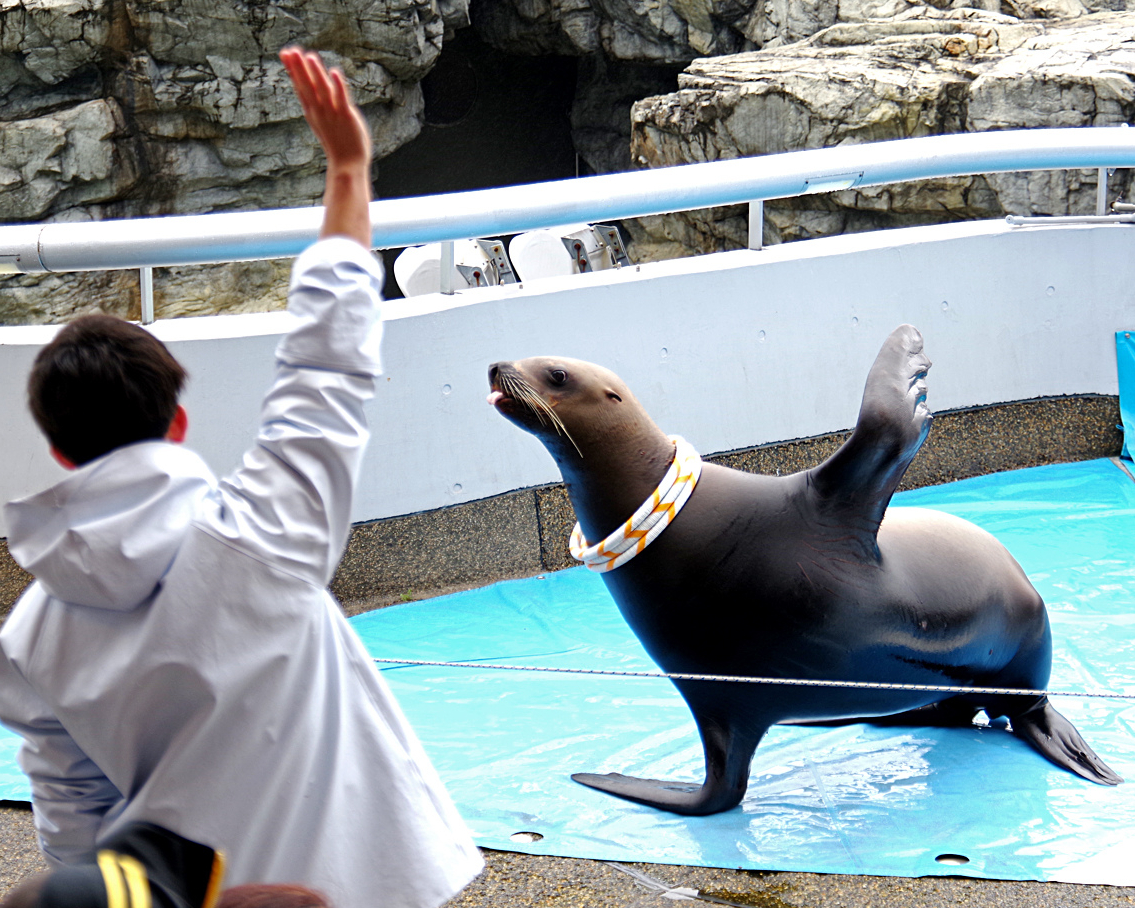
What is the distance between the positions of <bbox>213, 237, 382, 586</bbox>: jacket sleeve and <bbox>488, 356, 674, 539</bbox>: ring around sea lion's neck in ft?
3.64

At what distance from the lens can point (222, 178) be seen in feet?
59.6

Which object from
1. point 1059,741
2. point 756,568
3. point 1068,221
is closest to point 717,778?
point 756,568

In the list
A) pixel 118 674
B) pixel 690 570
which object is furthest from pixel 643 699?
pixel 118 674

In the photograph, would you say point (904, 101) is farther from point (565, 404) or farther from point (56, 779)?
point (56, 779)

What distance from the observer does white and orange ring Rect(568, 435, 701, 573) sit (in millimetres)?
2277

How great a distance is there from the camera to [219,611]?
1151 mm

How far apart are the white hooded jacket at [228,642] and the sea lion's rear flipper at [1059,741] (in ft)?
5.95

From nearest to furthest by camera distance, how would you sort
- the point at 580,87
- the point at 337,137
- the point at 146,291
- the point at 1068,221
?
1. the point at 337,137
2. the point at 146,291
3. the point at 1068,221
4. the point at 580,87

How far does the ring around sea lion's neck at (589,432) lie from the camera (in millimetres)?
2299

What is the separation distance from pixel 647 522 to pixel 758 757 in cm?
75

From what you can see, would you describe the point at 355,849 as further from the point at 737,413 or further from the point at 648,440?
the point at 737,413

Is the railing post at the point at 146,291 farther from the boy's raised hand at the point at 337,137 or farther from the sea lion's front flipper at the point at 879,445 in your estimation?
the boy's raised hand at the point at 337,137

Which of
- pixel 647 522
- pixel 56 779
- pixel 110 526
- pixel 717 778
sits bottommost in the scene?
pixel 717 778

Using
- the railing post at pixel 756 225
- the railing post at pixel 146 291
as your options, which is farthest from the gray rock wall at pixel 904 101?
the railing post at pixel 146 291
